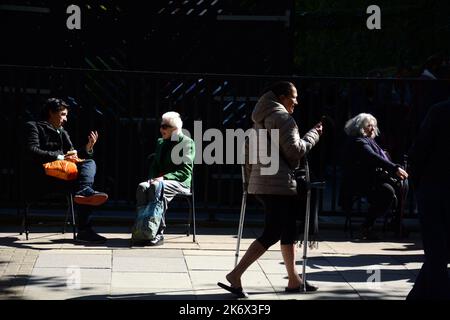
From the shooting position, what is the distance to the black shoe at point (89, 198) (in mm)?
10227

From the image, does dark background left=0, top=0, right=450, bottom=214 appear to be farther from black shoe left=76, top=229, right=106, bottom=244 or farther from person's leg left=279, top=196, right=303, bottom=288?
person's leg left=279, top=196, right=303, bottom=288

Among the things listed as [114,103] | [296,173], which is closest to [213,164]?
[114,103]

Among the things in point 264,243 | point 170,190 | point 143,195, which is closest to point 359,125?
point 170,190

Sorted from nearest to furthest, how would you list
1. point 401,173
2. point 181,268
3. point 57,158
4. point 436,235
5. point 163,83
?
point 436,235
point 181,268
point 57,158
point 401,173
point 163,83

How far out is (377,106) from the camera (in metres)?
12.0

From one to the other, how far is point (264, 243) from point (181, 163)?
116 inches

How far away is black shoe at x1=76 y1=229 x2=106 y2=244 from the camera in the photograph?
10.2 meters

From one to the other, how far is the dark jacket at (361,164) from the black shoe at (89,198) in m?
2.77

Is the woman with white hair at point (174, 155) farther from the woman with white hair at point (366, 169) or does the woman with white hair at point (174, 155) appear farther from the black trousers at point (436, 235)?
the black trousers at point (436, 235)

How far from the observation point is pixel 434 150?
7.04m

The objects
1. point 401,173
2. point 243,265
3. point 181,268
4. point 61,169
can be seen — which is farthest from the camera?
point 401,173

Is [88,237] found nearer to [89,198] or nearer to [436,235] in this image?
[89,198]

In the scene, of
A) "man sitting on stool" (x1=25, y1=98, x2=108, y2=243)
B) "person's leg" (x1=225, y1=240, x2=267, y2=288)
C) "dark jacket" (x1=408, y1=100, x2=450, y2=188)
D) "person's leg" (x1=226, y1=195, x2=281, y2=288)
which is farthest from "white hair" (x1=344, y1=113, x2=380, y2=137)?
"dark jacket" (x1=408, y1=100, x2=450, y2=188)

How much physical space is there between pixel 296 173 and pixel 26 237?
11.9ft
